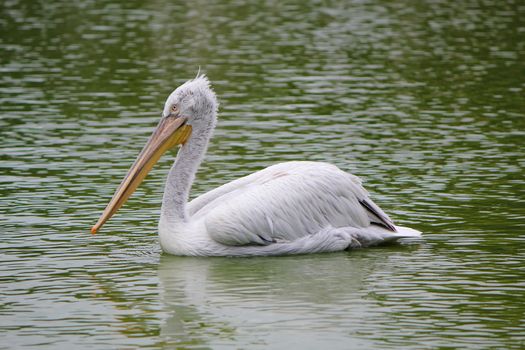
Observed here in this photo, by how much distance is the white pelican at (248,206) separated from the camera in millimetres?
7379

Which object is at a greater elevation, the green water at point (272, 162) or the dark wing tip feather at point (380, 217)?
the dark wing tip feather at point (380, 217)

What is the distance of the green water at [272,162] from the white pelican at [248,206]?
126 millimetres

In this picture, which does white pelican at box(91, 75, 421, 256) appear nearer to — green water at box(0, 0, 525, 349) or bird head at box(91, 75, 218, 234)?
bird head at box(91, 75, 218, 234)

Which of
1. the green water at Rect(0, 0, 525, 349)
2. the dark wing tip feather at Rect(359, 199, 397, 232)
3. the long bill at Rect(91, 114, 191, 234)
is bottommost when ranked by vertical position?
the green water at Rect(0, 0, 525, 349)

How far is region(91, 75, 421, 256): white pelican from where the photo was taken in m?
7.38

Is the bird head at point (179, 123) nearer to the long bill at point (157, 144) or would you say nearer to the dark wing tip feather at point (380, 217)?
the long bill at point (157, 144)

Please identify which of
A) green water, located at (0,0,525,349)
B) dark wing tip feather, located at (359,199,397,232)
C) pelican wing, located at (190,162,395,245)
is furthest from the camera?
dark wing tip feather, located at (359,199,397,232)

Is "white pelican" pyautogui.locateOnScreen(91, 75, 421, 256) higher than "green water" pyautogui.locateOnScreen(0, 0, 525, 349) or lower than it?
higher

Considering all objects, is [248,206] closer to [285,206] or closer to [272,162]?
[285,206]

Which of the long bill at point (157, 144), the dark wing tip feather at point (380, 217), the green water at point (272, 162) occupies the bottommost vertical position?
the green water at point (272, 162)

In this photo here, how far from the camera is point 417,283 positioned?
6.74 metres

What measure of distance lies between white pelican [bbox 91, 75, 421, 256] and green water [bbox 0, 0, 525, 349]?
126 mm

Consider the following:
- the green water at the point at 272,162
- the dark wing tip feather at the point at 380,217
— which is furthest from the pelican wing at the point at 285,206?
the green water at the point at 272,162

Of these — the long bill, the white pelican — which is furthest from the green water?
the long bill
